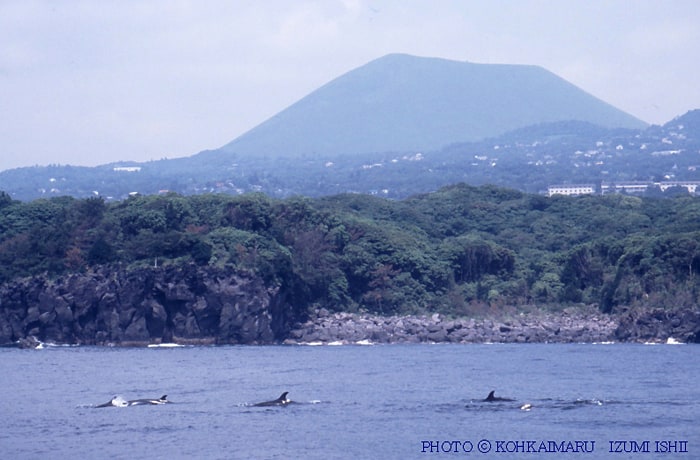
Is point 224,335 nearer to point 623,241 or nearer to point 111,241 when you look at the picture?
point 111,241

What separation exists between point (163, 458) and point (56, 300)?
4127 centimetres

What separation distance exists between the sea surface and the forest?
12401mm

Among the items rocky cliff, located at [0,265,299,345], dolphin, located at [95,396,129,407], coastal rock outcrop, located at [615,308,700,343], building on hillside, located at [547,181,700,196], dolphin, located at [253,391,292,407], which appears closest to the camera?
dolphin, located at [253,391,292,407]

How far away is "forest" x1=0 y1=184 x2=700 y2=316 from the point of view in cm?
7256

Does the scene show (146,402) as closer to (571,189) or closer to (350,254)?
(350,254)

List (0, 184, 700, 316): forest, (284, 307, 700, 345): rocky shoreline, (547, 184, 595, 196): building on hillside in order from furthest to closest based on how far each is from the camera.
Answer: (547, 184, 595, 196): building on hillside → (0, 184, 700, 316): forest → (284, 307, 700, 345): rocky shoreline

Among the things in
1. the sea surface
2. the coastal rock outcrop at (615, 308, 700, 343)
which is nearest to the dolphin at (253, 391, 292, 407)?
the sea surface

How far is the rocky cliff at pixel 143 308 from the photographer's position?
230ft

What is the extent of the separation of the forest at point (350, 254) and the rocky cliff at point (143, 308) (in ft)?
4.49

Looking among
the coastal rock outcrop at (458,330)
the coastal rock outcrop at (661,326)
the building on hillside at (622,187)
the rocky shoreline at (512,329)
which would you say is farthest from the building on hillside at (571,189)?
the coastal rock outcrop at (661,326)

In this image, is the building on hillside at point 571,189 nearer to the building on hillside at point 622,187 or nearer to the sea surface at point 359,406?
the building on hillside at point 622,187

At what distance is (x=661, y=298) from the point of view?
2709 inches

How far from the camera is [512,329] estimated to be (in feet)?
232

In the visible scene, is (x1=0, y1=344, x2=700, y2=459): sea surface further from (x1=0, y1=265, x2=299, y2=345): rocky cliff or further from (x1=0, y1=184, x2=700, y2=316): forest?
(x1=0, y1=184, x2=700, y2=316): forest
